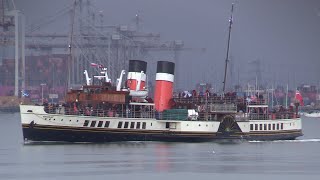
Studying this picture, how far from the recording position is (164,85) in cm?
6334

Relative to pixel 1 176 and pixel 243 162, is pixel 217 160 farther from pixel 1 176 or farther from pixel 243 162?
pixel 1 176

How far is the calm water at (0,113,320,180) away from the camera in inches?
1784

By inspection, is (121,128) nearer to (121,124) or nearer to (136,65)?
(121,124)

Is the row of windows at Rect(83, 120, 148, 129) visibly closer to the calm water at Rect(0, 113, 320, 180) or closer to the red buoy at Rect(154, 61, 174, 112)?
the calm water at Rect(0, 113, 320, 180)

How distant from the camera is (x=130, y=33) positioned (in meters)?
190

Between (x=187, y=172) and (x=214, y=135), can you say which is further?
(x=214, y=135)

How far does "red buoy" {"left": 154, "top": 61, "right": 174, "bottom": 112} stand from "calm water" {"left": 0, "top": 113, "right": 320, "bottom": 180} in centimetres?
329

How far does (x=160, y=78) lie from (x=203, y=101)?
333 cm

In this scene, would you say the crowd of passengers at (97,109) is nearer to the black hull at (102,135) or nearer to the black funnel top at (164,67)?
the black hull at (102,135)

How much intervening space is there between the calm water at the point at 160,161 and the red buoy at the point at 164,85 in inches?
129

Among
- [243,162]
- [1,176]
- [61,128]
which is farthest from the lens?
[61,128]

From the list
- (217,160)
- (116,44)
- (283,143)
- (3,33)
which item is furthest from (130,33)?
(217,160)

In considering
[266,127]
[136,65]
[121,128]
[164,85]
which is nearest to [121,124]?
[121,128]

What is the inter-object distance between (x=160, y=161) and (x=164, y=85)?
497 inches
